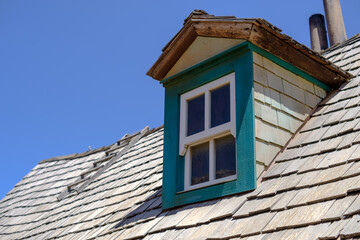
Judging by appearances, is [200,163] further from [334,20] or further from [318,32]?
[318,32]

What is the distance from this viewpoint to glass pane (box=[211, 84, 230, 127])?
4.24 meters

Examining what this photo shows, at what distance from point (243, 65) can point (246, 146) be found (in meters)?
0.80

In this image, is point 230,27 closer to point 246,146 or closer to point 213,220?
point 246,146

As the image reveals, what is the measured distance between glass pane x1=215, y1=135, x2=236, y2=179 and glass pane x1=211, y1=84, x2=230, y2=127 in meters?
0.18

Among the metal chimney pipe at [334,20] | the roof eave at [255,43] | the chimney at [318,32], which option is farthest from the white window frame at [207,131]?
the chimney at [318,32]

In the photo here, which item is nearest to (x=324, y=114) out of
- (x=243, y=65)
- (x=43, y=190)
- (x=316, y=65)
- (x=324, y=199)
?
(x=316, y=65)

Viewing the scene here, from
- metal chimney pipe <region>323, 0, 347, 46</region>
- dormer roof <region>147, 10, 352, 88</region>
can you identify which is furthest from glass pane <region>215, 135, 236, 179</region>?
metal chimney pipe <region>323, 0, 347, 46</region>

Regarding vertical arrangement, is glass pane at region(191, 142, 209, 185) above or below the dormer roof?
below

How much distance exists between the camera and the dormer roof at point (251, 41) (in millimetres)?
4230

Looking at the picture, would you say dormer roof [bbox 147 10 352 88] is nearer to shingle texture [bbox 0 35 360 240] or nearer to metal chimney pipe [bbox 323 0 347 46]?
shingle texture [bbox 0 35 360 240]

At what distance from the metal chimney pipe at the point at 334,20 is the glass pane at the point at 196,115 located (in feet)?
16.9

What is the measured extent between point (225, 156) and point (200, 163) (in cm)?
29

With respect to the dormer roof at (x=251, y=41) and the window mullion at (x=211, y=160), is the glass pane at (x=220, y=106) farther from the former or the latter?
the dormer roof at (x=251, y=41)

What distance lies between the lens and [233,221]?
340cm
